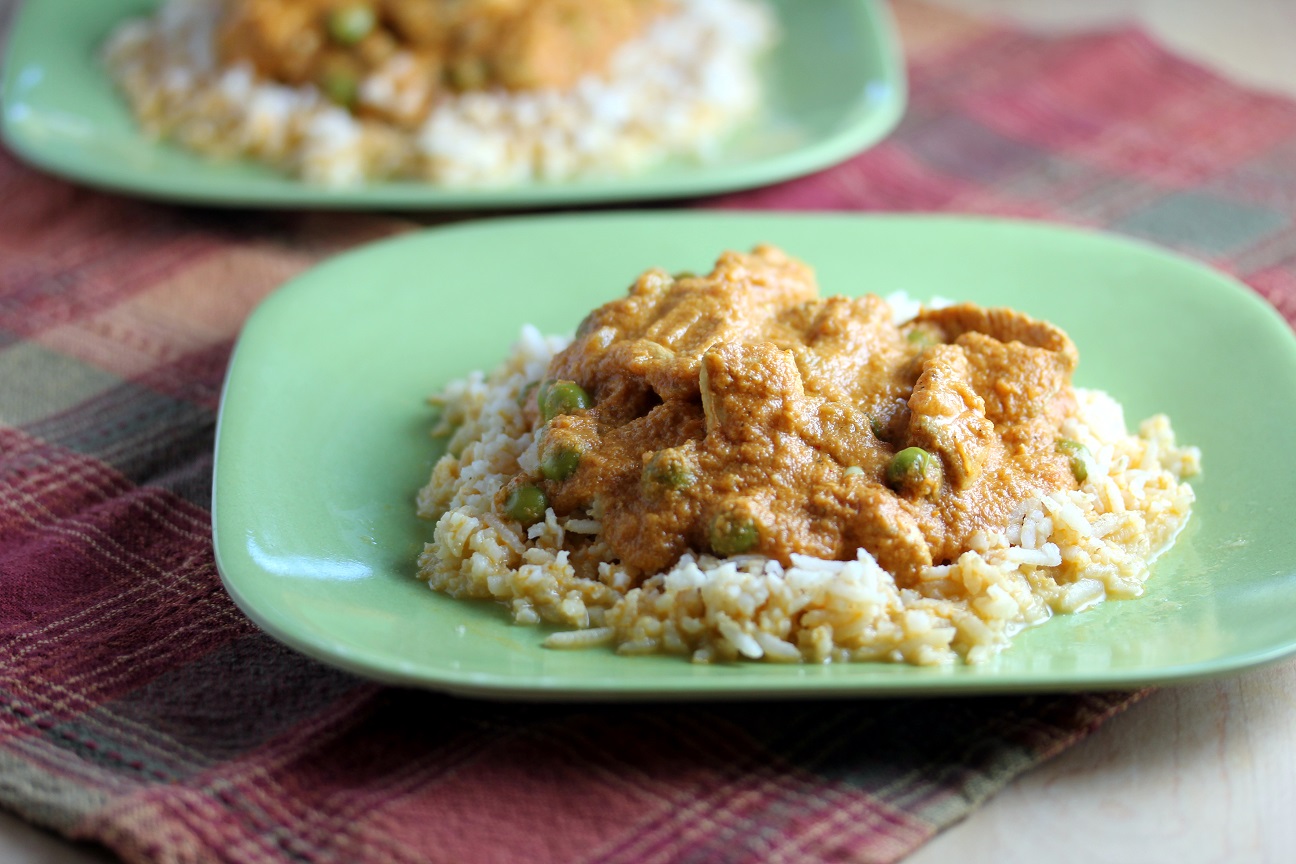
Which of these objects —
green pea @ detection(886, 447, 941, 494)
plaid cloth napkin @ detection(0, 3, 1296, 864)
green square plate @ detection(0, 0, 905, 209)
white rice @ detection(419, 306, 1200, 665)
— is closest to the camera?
plaid cloth napkin @ detection(0, 3, 1296, 864)

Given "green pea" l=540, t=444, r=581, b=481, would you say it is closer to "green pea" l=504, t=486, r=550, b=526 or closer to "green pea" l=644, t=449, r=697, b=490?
"green pea" l=504, t=486, r=550, b=526

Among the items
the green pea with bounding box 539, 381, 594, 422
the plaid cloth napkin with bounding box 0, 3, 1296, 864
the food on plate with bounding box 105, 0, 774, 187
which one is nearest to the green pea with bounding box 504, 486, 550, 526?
the green pea with bounding box 539, 381, 594, 422

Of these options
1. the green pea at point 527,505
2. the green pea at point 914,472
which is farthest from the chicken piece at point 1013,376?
the green pea at point 527,505

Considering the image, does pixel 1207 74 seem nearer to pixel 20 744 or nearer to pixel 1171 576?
pixel 1171 576

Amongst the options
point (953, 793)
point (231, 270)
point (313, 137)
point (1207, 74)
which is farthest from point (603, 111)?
point (953, 793)

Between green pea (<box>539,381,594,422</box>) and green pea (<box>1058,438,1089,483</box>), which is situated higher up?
green pea (<box>1058,438,1089,483</box>)

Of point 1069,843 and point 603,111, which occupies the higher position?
point 603,111

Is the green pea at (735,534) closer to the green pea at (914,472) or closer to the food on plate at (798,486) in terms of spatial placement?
the food on plate at (798,486)
